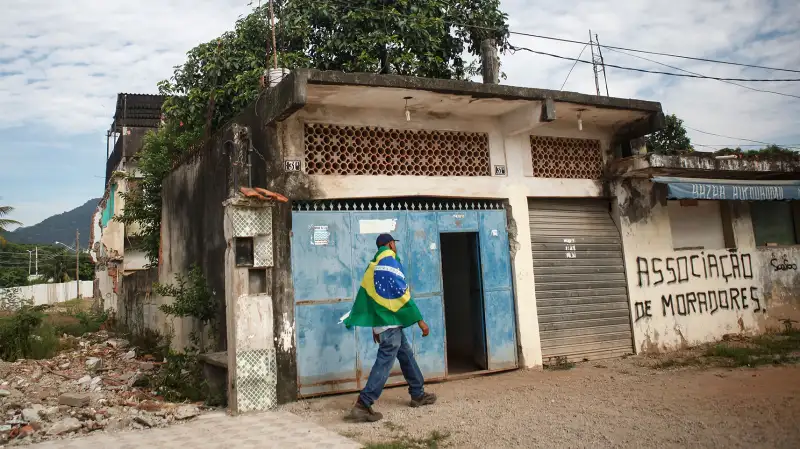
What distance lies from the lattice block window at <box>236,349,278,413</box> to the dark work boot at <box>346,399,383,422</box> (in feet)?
3.47

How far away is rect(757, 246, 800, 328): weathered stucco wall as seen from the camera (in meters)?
9.70

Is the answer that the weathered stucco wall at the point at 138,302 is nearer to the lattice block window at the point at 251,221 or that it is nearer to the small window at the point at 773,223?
the lattice block window at the point at 251,221

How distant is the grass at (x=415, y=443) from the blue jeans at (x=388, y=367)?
2.17 ft

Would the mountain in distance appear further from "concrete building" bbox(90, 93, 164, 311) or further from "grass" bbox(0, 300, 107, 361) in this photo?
"grass" bbox(0, 300, 107, 361)

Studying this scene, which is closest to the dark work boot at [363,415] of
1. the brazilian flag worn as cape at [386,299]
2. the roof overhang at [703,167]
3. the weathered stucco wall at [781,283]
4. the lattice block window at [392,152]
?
the brazilian flag worn as cape at [386,299]

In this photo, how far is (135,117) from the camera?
76.0 ft

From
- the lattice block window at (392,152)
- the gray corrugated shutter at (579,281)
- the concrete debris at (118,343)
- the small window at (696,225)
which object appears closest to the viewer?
the lattice block window at (392,152)

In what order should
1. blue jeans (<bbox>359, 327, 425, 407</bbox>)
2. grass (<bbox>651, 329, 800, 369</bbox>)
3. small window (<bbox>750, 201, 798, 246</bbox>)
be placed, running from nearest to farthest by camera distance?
blue jeans (<bbox>359, 327, 425, 407</bbox>) < grass (<bbox>651, 329, 800, 369</bbox>) < small window (<bbox>750, 201, 798, 246</bbox>)

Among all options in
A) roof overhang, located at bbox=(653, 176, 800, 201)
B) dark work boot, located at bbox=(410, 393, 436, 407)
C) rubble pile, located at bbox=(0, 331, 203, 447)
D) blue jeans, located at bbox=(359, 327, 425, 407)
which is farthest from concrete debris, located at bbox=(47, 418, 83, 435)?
roof overhang, located at bbox=(653, 176, 800, 201)

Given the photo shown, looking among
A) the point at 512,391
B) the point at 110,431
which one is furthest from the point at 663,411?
the point at 110,431

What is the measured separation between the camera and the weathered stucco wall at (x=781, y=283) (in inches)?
382

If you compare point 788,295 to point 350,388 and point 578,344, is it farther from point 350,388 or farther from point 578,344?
point 350,388

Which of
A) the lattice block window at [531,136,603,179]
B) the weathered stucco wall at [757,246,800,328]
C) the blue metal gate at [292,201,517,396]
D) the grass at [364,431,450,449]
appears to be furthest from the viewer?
the weathered stucco wall at [757,246,800,328]

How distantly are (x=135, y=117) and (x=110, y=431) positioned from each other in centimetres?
2103
